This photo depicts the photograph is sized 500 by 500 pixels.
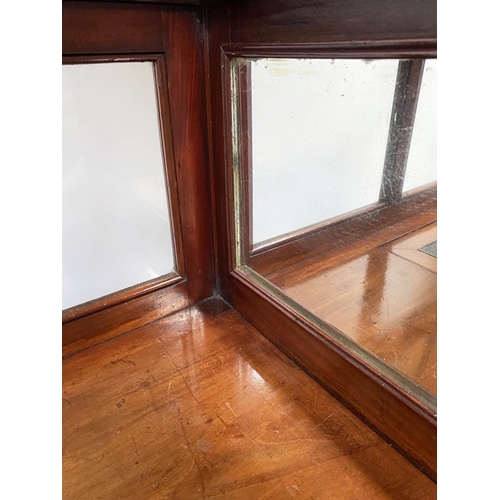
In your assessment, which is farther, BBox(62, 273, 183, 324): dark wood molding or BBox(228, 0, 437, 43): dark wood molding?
BBox(62, 273, 183, 324): dark wood molding

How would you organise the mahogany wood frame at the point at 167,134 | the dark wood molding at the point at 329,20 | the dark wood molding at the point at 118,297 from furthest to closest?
the dark wood molding at the point at 118,297
the mahogany wood frame at the point at 167,134
the dark wood molding at the point at 329,20

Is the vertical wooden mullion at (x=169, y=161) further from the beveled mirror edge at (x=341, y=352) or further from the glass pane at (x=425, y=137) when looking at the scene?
the glass pane at (x=425, y=137)

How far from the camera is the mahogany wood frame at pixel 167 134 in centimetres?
77

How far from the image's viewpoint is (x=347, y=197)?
2.75 ft

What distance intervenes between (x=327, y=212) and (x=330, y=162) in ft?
0.32

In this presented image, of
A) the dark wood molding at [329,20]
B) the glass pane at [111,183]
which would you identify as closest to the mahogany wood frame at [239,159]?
the dark wood molding at [329,20]

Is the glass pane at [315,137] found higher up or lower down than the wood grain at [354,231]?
higher up

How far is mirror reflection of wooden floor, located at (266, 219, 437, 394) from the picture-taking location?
2.45ft

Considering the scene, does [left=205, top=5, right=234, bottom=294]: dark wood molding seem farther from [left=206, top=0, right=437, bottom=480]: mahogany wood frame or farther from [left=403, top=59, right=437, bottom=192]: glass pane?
[left=403, top=59, right=437, bottom=192]: glass pane

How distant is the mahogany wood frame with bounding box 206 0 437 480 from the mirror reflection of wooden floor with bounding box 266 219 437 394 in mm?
39

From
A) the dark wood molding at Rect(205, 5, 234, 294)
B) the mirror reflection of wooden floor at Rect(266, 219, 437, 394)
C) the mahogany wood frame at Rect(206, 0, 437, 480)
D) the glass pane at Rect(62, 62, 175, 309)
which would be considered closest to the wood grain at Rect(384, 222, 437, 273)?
the mirror reflection of wooden floor at Rect(266, 219, 437, 394)

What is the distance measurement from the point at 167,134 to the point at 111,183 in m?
0.15

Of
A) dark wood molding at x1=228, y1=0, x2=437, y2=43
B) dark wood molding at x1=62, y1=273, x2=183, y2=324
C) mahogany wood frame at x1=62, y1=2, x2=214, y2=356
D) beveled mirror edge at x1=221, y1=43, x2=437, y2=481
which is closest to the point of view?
dark wood molding at x1=228, y1=0, x2=437, y2=43
